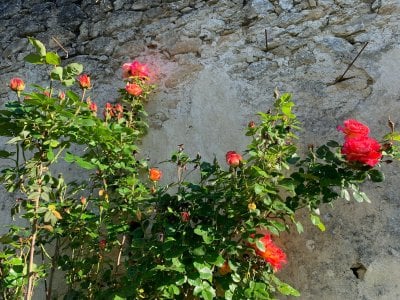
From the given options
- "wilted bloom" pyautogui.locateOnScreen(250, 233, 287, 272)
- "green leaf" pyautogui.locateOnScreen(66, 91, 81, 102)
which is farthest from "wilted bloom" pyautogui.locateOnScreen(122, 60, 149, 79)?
"wilted bloom" pyautogui.locateOnScreen(250, 233, 287, 272)

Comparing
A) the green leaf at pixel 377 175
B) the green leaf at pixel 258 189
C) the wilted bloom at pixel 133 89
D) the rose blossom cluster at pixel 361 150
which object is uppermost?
the rose blossom cluster at pixel 361 150

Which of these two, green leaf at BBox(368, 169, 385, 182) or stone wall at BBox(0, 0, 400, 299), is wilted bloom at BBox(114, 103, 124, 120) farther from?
green leaf at BBox(368, 169, 385, 182)

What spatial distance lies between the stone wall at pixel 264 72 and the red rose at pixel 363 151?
0.45 meters

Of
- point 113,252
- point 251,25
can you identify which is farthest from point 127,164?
point 251,25

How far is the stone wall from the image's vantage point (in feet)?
7.42

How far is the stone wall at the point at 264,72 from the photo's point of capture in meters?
2.26

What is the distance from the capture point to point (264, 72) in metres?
2.84

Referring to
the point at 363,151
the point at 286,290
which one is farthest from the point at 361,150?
the point at 286,290

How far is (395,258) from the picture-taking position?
2174 mm

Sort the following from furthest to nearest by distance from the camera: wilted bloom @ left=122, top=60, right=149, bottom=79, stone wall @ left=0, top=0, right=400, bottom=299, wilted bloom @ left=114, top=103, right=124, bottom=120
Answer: wilted bloom @ left=122, top=60, right=149, bottom=79 → wilted bloom @ left=114, top=103, right=124, bottom=120 → stone wall @ left=0, top=0, right=400, bottom=299

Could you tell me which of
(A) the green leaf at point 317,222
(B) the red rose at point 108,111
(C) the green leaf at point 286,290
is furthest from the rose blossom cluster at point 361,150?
(B) the red rose at point 108,111

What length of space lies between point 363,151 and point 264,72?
107 centimetres

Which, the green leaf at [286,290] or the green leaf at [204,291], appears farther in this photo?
the green leaf at [286,290]

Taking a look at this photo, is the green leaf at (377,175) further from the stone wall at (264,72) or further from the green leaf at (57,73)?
the green leaf at (57,73)
